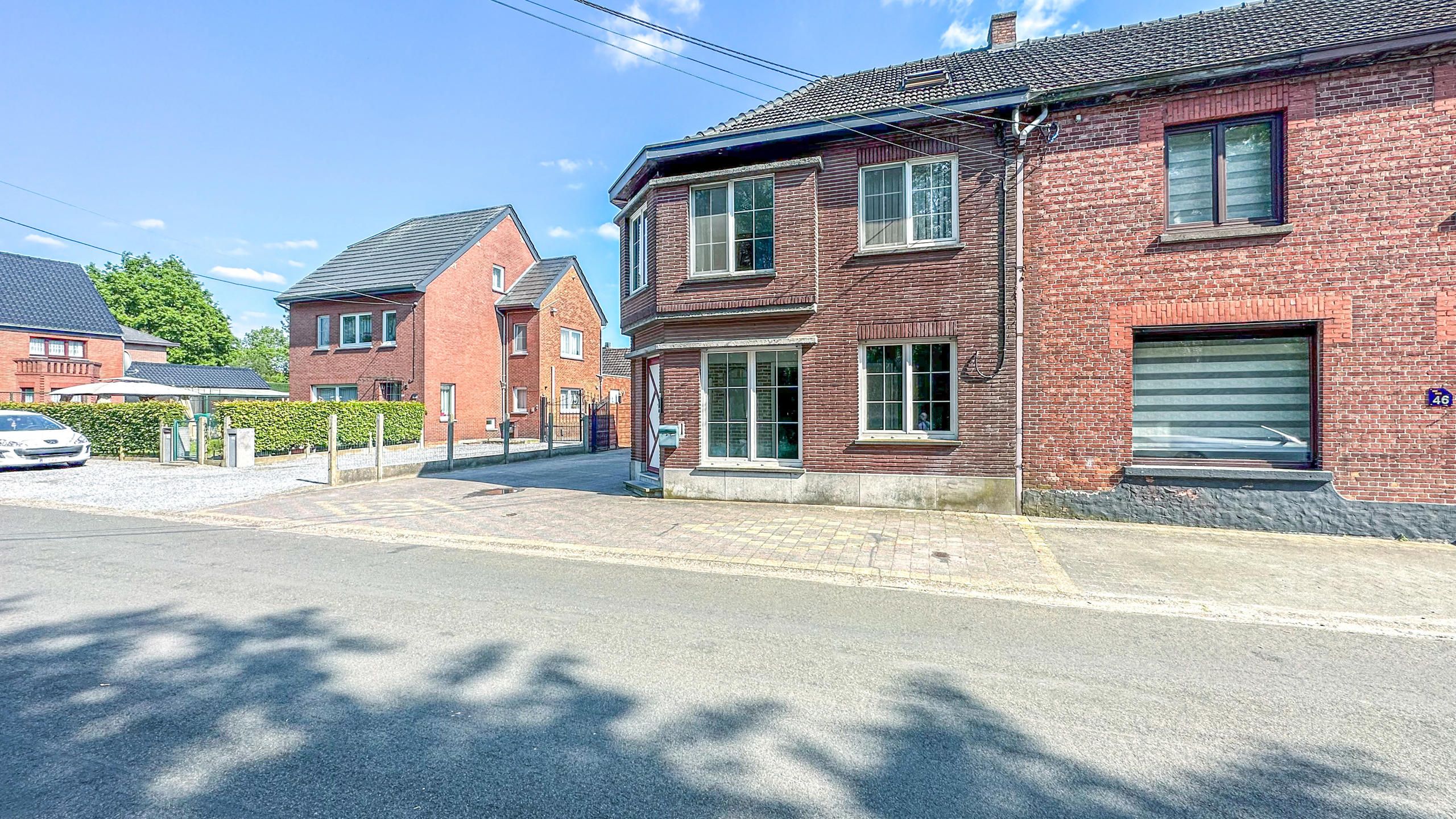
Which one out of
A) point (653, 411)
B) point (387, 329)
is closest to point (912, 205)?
point (653, 411)

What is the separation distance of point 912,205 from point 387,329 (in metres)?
21.7

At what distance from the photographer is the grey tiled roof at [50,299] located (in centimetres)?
2936

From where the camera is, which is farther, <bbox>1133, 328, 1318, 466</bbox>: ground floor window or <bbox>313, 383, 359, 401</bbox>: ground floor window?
<bbox>313, 383, 359, 401</bbox>: ground floor window

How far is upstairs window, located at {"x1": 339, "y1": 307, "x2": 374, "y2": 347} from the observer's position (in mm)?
24797

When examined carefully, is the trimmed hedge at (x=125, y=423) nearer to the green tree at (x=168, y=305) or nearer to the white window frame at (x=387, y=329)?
the white window frame at (x=387, y=329)

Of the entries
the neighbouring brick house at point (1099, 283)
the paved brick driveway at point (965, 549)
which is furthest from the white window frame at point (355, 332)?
the neighbouring brick house at point (1099, 283)

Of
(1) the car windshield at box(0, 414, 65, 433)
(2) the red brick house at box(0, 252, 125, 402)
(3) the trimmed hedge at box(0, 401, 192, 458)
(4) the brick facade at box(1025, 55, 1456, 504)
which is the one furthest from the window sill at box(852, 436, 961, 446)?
(2) the red brick house at box(0, 252, 125, 402)

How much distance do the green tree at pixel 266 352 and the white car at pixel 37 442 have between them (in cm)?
6761

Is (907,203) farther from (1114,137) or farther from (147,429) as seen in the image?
(147,429)

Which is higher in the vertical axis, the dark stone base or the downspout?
the downspout

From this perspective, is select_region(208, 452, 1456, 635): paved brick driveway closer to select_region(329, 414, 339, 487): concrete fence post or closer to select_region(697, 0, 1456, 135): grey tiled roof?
select_region(329, 414, 339, 487): concrete fence post

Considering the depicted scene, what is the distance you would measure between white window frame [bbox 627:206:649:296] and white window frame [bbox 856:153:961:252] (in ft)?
13.7

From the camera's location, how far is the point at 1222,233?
28.2 ft

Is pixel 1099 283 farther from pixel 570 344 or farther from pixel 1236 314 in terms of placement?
pixel 570 344
